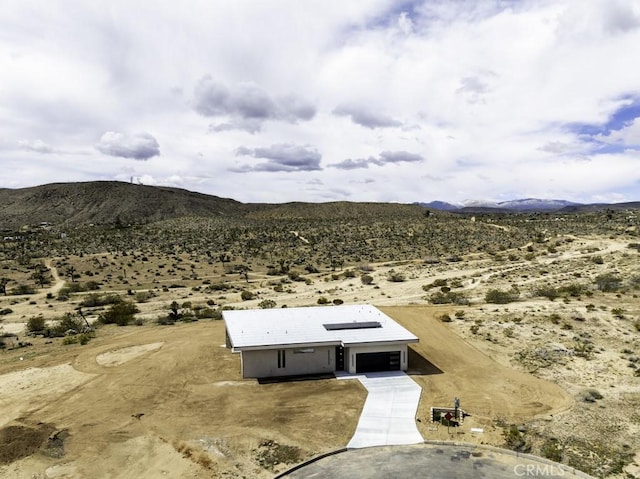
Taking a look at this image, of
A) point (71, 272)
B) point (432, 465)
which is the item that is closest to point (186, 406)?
point (432, 465)

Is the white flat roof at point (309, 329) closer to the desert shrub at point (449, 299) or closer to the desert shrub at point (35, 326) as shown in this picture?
the desert shrub at point (449, 299)

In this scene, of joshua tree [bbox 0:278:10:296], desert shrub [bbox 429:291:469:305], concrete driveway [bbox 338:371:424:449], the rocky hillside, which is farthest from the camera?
the rocky hillside

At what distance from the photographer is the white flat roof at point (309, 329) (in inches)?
1064

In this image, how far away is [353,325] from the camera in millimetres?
29766

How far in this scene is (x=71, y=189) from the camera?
525ft

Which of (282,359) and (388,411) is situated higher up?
(282,359)

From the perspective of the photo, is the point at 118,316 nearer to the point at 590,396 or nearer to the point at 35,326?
the point at 35,326

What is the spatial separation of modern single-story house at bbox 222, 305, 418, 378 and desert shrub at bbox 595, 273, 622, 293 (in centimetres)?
2809

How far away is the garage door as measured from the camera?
27734 millimetres

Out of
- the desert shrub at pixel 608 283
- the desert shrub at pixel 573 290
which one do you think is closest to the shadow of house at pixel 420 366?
the desert shrub at pixel 573 290

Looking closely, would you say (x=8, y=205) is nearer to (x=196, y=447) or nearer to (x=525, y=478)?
(x=196, y=447)

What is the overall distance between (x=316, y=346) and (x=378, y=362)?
379 cm

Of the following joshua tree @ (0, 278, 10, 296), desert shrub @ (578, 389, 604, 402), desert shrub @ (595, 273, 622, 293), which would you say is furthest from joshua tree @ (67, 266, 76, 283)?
desert shrub @ (595, 273, 622, 293)

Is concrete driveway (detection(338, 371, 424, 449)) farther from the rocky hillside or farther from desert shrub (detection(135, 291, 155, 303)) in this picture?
the rocky hillside
